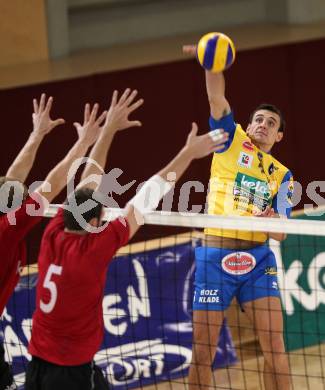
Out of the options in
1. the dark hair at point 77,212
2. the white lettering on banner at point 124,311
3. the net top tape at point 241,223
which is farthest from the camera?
the white lettering on banner at point 124,311

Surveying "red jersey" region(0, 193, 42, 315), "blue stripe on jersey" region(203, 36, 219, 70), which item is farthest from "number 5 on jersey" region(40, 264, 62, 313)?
"blue stripe on jersey" region(203, 36, 219, 70)

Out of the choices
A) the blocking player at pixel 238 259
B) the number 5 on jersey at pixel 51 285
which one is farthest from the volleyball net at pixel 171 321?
the number 5 on jersey at pixel 51 285

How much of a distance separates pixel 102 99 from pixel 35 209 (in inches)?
221

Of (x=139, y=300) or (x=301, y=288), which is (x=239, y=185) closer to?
(x=139, y=300)

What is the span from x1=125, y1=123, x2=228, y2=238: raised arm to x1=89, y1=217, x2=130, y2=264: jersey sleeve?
95 millimetres

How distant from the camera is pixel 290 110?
14.1m

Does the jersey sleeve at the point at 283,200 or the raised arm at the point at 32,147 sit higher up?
the raised arm at the point at 32,147

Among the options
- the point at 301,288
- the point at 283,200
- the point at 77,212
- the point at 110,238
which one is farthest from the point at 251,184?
the point at 301,288

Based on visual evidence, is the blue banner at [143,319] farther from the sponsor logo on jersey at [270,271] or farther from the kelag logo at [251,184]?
the kelag logo at [251,184]

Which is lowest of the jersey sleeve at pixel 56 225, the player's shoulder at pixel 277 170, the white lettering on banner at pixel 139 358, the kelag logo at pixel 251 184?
the white lettering on banner at pixel 139 358

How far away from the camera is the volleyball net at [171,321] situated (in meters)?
10.4

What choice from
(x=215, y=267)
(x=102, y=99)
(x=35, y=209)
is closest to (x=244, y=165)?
(x=215, y=267)

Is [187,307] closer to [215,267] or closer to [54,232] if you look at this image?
[215,267]

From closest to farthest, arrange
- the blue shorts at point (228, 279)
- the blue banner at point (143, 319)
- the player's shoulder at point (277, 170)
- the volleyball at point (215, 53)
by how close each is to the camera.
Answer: the volleyball at point (215, 53) → the blue shorts at point (228, 279) → the player's shoulder at point (277, 170) → the blue banner at point (143, 319)
